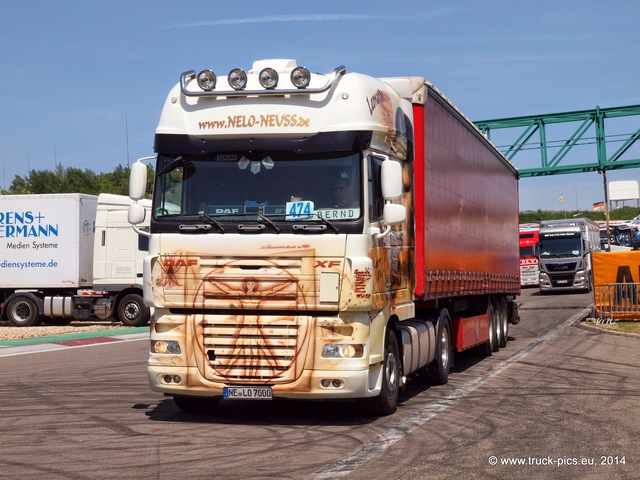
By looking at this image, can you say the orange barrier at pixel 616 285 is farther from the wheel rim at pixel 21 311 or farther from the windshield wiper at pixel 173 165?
the windshield wiper at pixel 173 165

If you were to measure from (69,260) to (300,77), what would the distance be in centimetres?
2028

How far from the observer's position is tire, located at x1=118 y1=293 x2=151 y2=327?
28.9 metres

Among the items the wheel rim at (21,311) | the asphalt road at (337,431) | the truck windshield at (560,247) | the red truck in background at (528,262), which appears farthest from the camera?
the red truck in background at (528,262)

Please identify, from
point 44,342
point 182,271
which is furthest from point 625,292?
point 182,271

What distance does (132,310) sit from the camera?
29047 mm

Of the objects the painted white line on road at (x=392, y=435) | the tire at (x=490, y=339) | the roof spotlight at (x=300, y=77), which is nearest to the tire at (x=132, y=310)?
the tire at (x=490, y=339)

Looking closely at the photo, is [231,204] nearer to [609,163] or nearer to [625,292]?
[625,292]

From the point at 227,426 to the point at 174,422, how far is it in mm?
675

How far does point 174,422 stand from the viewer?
35.6ft

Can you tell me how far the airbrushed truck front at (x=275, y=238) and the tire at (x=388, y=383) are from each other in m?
0.02

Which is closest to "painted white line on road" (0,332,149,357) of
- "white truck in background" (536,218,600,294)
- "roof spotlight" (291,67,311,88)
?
"roof spotlight" (291,67,311,88)

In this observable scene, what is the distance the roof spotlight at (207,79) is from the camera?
10.8m

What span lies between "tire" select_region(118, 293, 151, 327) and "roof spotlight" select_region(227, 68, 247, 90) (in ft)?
61.8

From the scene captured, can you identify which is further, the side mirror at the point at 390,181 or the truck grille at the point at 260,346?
the side mirror at the point at 390,181
